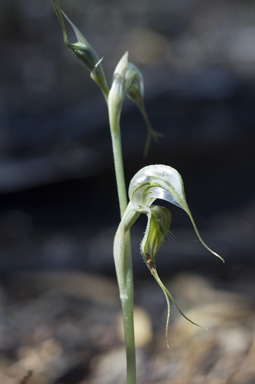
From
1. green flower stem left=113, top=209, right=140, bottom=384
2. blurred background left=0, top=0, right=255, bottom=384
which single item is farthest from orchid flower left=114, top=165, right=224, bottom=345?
blurred background left=0, top=0, right=255, bottom=384

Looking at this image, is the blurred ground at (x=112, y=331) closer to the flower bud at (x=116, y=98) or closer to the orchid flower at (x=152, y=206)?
the orchid flower at (x=152, y=206)

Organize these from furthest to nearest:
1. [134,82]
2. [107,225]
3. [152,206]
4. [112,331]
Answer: [107,225] < [112,331] < [134,82] < [152,206]

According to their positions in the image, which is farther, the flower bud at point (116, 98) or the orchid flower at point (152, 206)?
the flower bud at point (116, 98)

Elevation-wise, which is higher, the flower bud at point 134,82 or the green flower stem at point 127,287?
the flower bud at point 134,82

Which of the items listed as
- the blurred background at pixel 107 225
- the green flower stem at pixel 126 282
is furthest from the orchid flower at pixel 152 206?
the blurred background at pixel 107 225

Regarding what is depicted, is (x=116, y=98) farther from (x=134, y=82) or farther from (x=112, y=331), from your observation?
(x=112, y=331)

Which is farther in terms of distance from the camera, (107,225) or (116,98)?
(107,225)

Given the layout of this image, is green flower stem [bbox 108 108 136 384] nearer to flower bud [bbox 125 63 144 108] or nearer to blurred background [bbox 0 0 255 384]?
flower bud [bbox 125 63 144 108]

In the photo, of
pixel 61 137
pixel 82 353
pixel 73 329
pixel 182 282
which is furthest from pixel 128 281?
pixel 61 137

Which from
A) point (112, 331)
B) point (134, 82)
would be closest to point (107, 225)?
point (112, 331)
